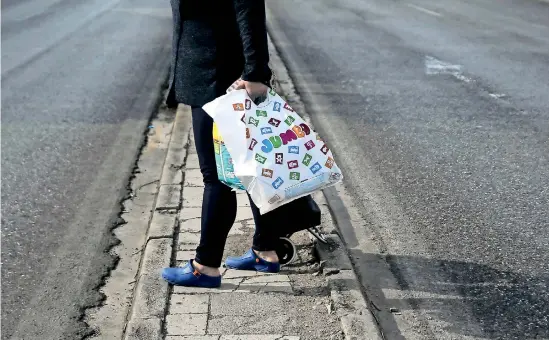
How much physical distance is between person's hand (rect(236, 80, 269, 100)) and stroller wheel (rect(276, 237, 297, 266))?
3.29 feet

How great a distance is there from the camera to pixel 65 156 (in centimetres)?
741

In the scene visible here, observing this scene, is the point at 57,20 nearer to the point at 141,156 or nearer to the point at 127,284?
the point at 141,156

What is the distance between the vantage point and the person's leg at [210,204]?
4035 mm

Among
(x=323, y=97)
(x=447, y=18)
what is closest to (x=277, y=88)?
(x=323, y=97)

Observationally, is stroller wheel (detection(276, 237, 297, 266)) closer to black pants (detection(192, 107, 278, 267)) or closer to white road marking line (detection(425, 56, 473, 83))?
black pants (detection(192, 107, 278, 267))

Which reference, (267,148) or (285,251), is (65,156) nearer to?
(285,251)

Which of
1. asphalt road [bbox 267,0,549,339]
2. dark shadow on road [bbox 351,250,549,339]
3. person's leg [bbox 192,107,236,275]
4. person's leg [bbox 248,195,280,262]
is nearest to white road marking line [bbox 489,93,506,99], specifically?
asphalt road [bbox 267,0,549,339]

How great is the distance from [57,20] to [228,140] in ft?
50.4

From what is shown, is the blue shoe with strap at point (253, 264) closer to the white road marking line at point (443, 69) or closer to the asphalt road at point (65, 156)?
the asphalt road at point (65, 156)

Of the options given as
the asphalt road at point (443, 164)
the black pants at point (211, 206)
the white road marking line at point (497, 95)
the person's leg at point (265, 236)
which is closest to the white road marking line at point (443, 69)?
the asphalt road at point (443, 164)

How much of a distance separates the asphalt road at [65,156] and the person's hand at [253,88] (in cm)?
147

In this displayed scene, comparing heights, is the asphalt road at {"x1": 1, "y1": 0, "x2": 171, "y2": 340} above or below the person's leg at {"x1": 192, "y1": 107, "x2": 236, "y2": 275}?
below

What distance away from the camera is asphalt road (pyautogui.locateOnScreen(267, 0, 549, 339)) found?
4.28 meters

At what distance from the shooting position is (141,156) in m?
7.38
